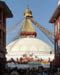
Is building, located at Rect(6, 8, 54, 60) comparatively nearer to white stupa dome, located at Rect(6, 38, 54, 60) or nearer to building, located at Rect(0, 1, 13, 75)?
white stupa dome, located at Rect(6, 38, 54, 60)

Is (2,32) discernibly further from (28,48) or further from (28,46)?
(28,46)

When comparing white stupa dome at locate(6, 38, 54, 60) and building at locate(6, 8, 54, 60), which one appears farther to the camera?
white stupa dome at locate(6, 38, 54, 60)

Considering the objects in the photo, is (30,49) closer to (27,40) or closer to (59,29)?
(27,40)

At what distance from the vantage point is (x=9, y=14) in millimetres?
47719

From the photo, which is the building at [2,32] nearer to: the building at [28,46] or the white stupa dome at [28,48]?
the building at [28,46]

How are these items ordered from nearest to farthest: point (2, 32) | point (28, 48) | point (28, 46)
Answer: point (2, 32)
point (28, 48)
point (28, 46)

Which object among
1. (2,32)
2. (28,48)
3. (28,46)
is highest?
(2,32)

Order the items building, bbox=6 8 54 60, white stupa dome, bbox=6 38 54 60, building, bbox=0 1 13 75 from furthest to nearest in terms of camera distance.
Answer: white stupa dome, bbox=6 38 54 60 → building, bbox=6 8 54 60 → building, bbox=0 1 13 75

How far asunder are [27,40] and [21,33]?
7713 mm

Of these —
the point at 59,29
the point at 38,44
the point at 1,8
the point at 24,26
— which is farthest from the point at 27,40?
the point at 1,8

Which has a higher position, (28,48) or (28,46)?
(28,46)

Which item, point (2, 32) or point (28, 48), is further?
point (28, 48)

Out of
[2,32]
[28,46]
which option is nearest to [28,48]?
[28,46]

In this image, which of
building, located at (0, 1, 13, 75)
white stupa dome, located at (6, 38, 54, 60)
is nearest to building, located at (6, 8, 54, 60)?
white stupa dome, located at (6, 38, 54, 60)
